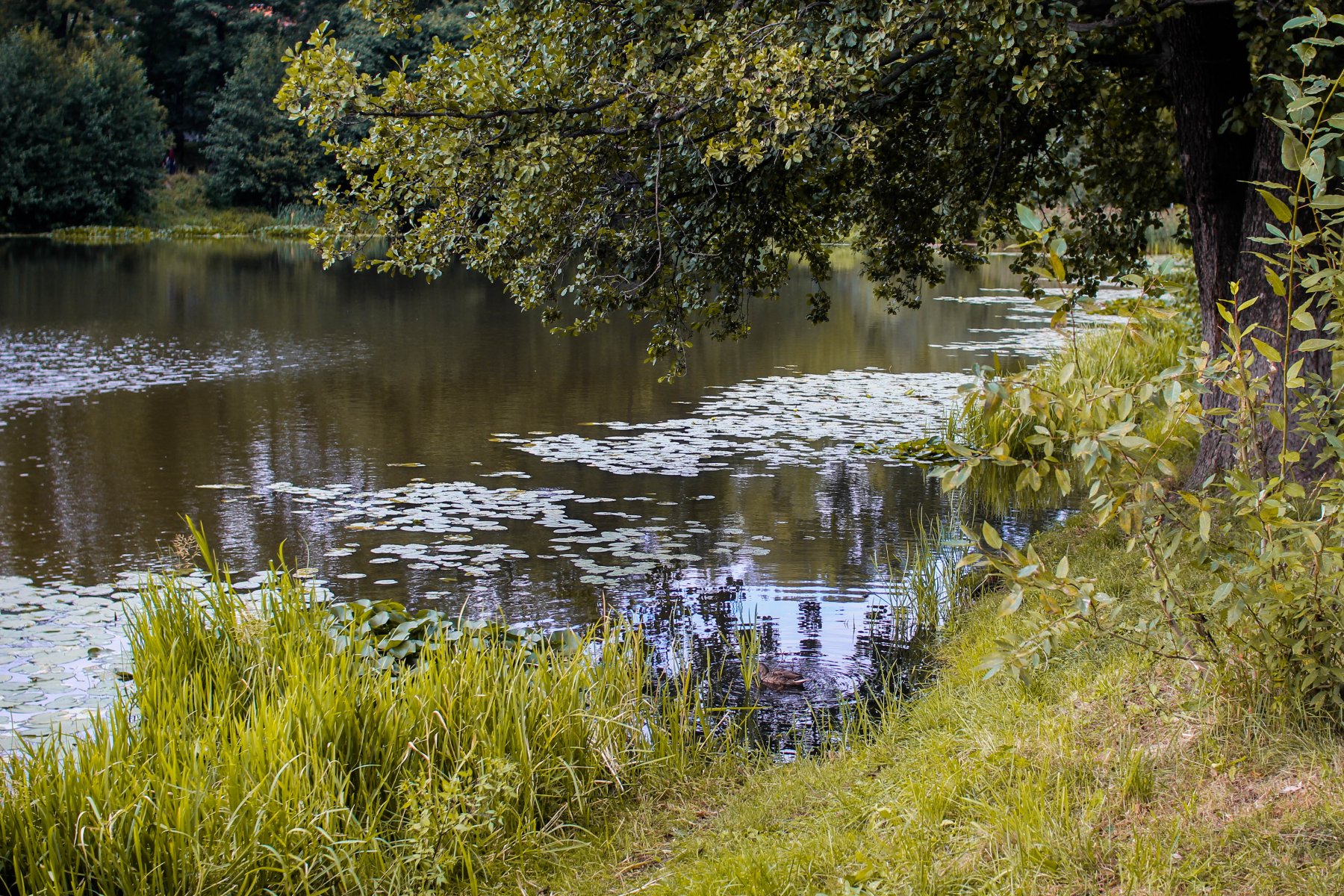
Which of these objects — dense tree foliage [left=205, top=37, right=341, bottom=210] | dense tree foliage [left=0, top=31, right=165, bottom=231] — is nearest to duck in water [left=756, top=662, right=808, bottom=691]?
dense tree foliage [left=0, top=31, right=165, bottom=231]

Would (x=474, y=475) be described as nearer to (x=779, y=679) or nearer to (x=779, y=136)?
(x=779, y=136)

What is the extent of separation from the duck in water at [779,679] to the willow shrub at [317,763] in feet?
2.74

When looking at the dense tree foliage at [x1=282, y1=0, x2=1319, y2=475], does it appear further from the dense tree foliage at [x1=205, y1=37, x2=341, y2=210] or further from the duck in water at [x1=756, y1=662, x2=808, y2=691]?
the dense tree foliage at [x1=205, y1=37, x2=341, y2=210]

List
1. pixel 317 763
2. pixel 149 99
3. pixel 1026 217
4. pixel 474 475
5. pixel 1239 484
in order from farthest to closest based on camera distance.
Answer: pixel 149 99
pixel 474 475
pixel 317 763
pixel 1239 484
pixel 1026 217

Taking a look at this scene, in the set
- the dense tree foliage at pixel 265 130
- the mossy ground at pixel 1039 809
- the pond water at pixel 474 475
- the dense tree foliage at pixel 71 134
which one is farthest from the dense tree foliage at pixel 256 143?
the mossy ground at pixel 1039 809

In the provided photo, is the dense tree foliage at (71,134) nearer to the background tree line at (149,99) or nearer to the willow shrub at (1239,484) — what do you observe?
the background tree line at (149,99)

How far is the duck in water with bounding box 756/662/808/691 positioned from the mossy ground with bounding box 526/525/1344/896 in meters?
1.18

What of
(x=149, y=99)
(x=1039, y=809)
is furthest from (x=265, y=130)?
(x=1039, y=809)

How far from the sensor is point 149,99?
5312 centimetres

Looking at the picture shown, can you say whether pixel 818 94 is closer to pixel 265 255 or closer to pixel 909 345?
pixel 909 345

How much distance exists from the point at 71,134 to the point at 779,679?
51.3 metres

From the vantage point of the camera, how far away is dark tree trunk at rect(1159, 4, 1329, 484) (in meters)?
7.12

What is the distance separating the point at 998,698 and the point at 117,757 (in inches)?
141

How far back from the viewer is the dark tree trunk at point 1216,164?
7.12m
